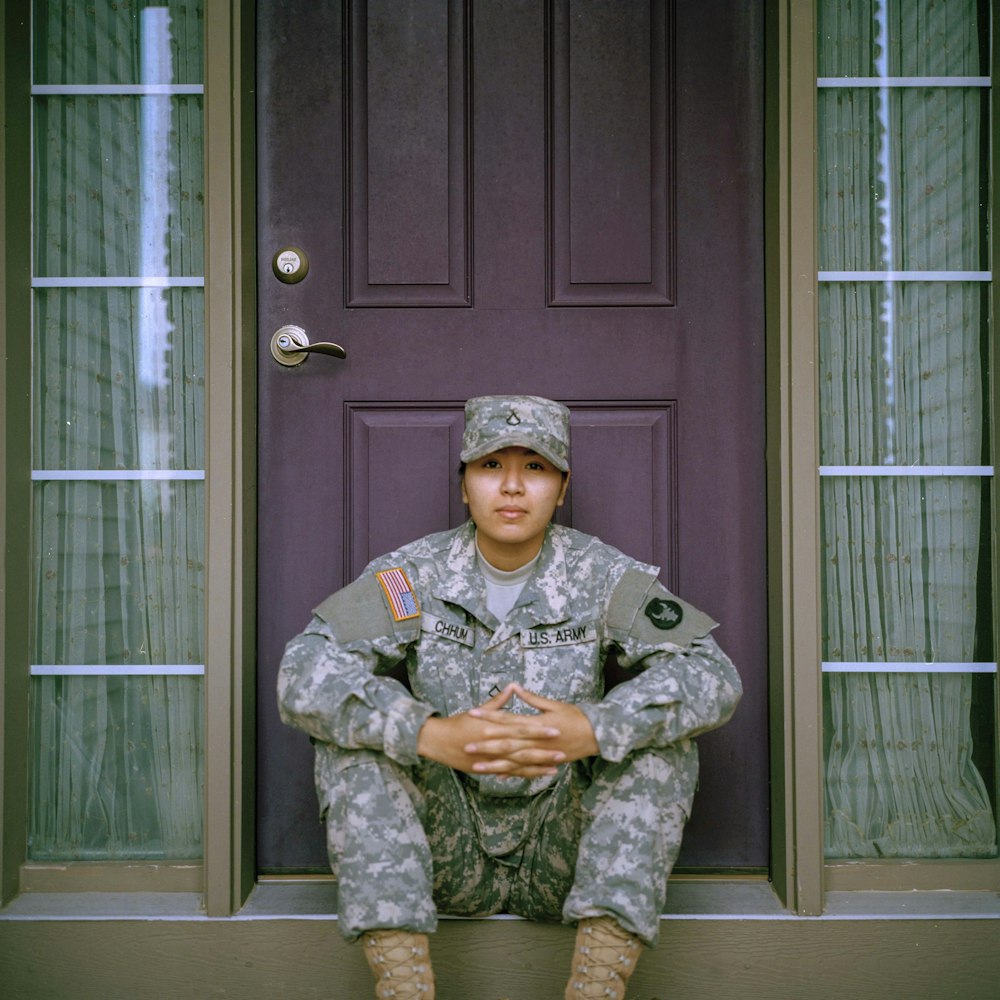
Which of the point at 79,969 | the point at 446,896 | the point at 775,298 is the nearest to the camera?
the point at 446,896

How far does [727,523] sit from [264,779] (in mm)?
1189

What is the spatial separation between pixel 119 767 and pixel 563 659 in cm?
103

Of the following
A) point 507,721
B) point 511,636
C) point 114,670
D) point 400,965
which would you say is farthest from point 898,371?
point 114,670

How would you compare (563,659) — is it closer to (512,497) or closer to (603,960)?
(512,497)

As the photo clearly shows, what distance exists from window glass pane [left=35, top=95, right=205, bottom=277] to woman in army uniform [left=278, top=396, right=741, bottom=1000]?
83 centimetres

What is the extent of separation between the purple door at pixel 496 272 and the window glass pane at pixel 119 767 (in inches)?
6.4

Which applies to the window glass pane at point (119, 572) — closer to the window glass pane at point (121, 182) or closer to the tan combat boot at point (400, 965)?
the window glass pane at point (121, 182)

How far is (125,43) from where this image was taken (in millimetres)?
1953

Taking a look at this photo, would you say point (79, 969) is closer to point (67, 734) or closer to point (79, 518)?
point (67, 734)

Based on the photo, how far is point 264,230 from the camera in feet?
6.58

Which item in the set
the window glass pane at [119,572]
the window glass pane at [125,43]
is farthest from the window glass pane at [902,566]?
the window glass pane at [125,43]

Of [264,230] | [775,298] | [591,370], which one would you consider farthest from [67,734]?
[775,298]

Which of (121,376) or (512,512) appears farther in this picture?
(121,376)

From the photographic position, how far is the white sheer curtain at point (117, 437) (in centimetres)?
193
